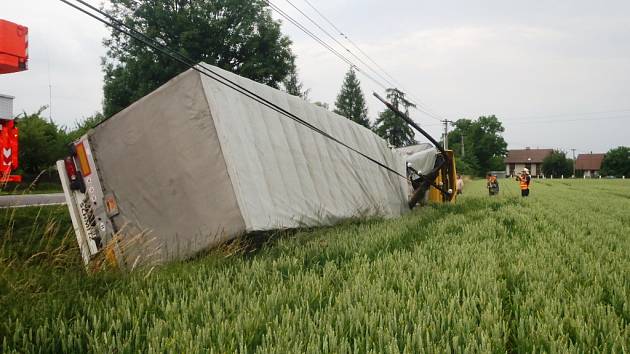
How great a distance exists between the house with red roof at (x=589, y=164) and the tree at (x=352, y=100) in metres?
87.2

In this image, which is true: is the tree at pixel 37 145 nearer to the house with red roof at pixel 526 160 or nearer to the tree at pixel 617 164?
A: the tree at pixel 617 164

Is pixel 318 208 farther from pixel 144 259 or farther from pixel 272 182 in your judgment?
pixel 144 259

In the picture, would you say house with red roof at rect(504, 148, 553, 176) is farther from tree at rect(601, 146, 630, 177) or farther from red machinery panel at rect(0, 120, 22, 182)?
red machinery panel at rect(0, 120, 22, 182)

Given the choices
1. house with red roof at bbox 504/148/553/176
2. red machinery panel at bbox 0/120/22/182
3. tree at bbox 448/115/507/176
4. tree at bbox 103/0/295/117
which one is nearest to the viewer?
red machinery panel at bbox 0/120/22/182

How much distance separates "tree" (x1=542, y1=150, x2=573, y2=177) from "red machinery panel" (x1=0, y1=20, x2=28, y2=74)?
420ft

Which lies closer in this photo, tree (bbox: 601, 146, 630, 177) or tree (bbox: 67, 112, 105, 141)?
tree (bbox: 67, 112, 105, 141)

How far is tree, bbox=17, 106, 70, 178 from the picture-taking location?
17.8m

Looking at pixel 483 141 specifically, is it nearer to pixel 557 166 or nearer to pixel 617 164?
pixel 557 166

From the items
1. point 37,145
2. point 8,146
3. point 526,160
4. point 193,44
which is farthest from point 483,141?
point 8,146

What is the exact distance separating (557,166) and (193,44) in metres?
113

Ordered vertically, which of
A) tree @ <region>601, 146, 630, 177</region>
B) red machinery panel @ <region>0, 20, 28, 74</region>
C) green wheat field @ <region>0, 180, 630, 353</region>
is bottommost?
tree @ <region>601, 146, 630, 177</region>

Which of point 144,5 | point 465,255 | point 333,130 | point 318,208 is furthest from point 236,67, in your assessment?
point 465,255

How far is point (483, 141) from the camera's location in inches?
4498

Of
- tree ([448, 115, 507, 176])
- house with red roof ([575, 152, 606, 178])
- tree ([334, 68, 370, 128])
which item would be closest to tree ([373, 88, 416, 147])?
tree ([334, 68, 370, 128])
